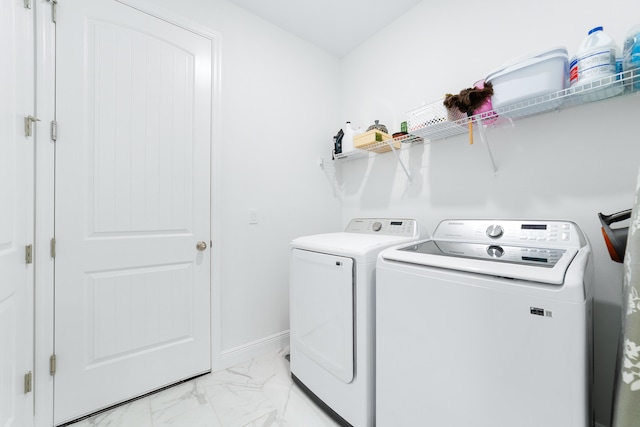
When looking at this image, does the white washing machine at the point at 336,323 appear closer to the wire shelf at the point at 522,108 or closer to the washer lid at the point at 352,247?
the washer lid at the point at 352,247

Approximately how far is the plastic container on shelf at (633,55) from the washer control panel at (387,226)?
1.08 meters

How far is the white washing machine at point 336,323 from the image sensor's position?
1263 millimetres

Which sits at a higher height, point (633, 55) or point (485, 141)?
point (633, 55)

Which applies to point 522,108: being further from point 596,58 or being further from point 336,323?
point 336,323

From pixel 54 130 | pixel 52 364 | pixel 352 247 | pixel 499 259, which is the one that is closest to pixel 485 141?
pixel 499 259

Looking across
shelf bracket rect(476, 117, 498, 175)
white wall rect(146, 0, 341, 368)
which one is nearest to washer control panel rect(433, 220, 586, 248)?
shelf bracket rect(476, 117, 498, 175)

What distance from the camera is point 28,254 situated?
A: 1.26 meters

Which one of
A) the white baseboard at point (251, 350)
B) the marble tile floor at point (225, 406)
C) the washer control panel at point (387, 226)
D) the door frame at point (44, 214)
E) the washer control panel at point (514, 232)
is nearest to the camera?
the washer control panel at point (514, 232)

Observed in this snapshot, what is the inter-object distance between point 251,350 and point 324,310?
95 cm

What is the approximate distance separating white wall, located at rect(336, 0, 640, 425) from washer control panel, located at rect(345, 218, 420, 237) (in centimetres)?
24

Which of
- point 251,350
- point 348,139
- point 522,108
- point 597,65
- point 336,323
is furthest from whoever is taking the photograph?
point 348,139

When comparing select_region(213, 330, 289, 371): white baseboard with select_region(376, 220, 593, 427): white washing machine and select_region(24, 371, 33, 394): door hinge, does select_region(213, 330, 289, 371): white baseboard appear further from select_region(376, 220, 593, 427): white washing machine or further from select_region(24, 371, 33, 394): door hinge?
select_region(376, 220, 593, 427): white washing machine

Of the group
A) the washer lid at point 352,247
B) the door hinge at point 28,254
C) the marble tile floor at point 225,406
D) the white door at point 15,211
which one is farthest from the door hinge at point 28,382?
the washer lid at point 352,247

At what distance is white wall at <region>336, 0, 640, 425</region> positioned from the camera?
1.19m
